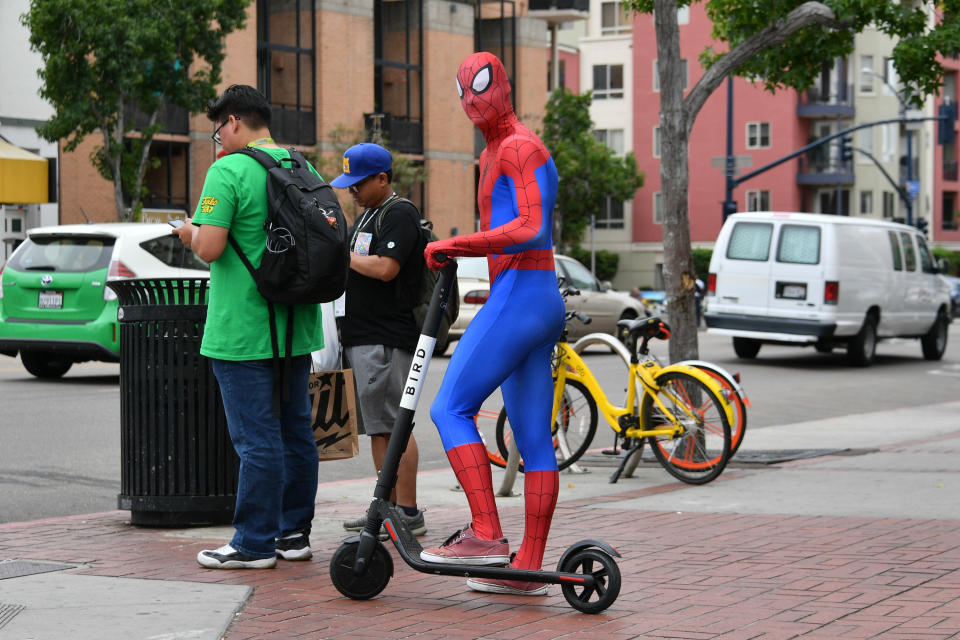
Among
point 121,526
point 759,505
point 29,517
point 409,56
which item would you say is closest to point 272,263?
point 121,526

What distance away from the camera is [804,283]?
21031mm

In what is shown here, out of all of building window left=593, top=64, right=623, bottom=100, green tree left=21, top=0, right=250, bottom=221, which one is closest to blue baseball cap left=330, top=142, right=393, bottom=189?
green tree left=21, top=0, right=250, bottom=221

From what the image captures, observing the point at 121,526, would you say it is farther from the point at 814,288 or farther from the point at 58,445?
the point at 814,288

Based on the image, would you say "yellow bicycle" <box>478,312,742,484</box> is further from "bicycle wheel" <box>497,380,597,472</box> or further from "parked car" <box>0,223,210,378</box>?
"parked car" <box>0,223,210,378</box>

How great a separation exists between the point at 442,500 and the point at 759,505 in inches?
71.1

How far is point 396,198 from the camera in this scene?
6.76 metres

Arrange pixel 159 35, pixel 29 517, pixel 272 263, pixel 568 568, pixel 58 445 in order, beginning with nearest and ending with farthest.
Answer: pixel 568 568
pixel 272 263
pixel 29 517
pixel 58 445
pixel 159 35

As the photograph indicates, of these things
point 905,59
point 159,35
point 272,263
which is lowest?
point 272,263

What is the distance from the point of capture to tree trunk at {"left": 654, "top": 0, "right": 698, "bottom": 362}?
10.2 metres

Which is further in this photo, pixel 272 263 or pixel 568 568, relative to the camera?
pixel 272 263

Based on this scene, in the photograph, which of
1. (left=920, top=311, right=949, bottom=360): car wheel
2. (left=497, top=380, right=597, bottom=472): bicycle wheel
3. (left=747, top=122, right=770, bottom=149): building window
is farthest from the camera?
(left=747, top=122, right=770, bottom=149): building window

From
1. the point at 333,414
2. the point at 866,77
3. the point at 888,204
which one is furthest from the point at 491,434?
the point at 888,204

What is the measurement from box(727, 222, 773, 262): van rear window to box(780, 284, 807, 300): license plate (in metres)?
0.55

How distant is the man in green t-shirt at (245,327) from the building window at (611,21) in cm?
6838
